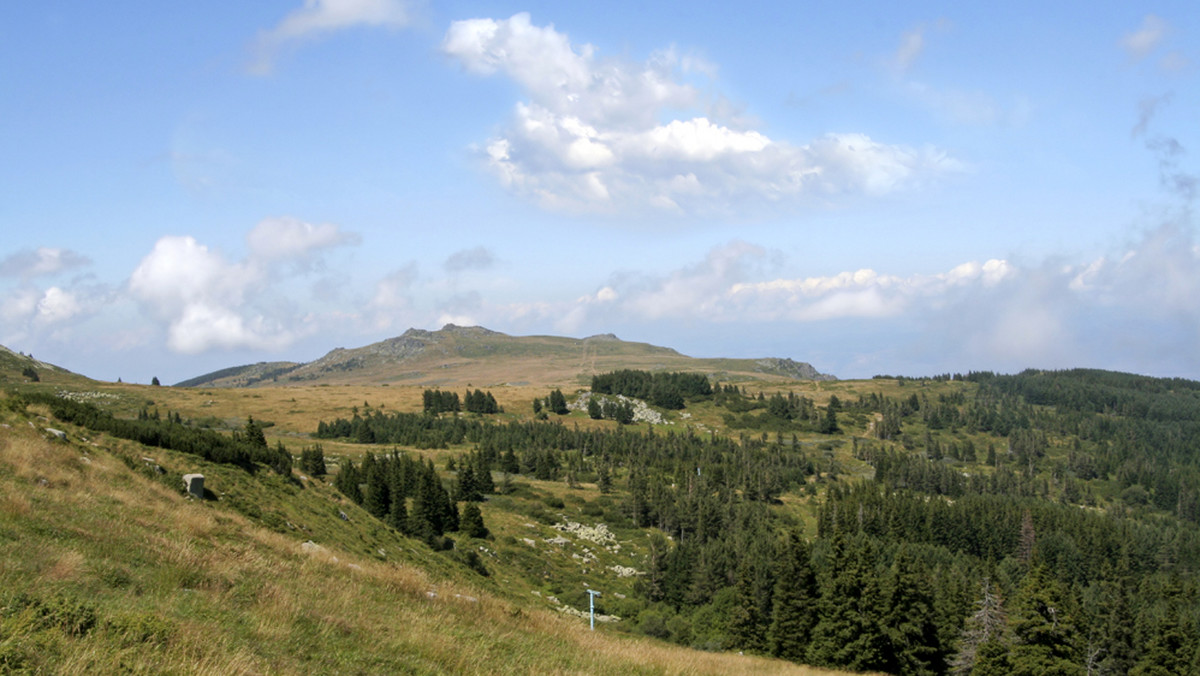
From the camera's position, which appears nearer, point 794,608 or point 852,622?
point 852,622

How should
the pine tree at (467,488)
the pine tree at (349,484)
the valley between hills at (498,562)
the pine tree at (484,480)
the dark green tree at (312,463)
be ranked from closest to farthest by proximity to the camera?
the valley between hills at (498,562)
the pine tree at (349,484)
the dark green tree at (312,463)
the pine tree at (467,488)
the pine tree at (484,480)

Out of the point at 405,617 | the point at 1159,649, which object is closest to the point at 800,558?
the point at 1159,649

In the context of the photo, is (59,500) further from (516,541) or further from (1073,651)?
(516,541)

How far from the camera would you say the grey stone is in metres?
32.1

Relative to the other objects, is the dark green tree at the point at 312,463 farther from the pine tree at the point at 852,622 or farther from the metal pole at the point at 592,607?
the pine tree at the point at 852,622

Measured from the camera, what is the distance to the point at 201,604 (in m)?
13.6

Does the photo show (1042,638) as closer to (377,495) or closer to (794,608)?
(794,608)

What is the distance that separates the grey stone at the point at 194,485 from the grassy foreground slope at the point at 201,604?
329cm

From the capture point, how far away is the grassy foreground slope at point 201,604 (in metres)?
10.1

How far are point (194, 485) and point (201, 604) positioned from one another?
2249 centimetres

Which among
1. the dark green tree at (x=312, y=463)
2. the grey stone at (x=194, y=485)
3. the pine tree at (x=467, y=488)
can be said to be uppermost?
the grey stone at (x=194, y=485)

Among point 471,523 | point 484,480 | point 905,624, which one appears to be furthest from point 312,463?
point 905,624

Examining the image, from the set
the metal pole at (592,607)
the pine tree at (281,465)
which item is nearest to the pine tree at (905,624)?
the metal pole at (592,607)

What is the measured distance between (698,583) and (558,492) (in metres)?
44.4
